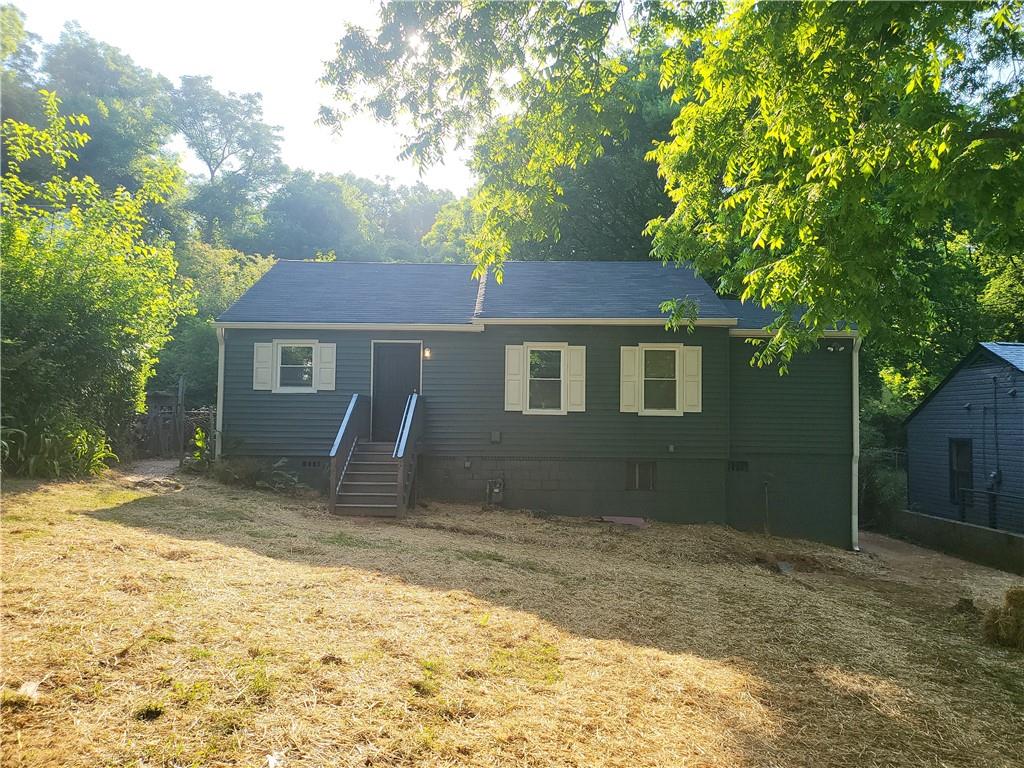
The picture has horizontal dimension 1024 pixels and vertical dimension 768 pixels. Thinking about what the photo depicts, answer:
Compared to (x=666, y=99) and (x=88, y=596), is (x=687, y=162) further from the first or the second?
(x=666, y=99)

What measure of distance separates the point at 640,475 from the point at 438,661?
9343 mm

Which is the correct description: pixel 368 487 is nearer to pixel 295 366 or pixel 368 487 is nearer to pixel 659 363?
pixel 295 366

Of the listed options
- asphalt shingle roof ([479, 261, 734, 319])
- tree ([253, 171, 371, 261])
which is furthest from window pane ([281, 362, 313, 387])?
tree ([253, 171, 371, 261])

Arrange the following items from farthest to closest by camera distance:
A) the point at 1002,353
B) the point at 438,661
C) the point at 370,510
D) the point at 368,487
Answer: the point at 1002,353 < the point at 368,487 < the point at 370,510 < the point at 438,661

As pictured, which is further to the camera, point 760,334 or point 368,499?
point 760,334

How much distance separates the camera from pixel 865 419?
21.3m

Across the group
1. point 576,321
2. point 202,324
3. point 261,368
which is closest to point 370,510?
point 261,368

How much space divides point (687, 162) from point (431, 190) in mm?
41006

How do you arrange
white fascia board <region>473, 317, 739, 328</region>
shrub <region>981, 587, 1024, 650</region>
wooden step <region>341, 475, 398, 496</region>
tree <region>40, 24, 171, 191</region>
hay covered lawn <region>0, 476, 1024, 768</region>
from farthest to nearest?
1. tree <region>40, 24, 171, 191</region>
2. white fascia board <region>473, 317, 739, 328</region>
3. wooden step <region>341, 475, 398, 496</region>
4. shrub <region>981, 587, 1024, 650</region>
5. hay covered lawn <region>0, 476, 1024, 768</region>

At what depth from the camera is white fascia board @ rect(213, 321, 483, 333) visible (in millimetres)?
12641

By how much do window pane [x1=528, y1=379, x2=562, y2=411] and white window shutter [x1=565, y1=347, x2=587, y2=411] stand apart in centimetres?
24

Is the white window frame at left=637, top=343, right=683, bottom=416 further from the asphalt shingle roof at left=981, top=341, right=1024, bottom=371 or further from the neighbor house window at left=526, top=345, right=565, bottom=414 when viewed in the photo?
the asphalt shingle roof at left=981, top=341, right=1024, bottom=371

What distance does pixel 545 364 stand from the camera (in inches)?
512

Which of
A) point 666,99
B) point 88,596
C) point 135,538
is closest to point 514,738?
point 88,596
